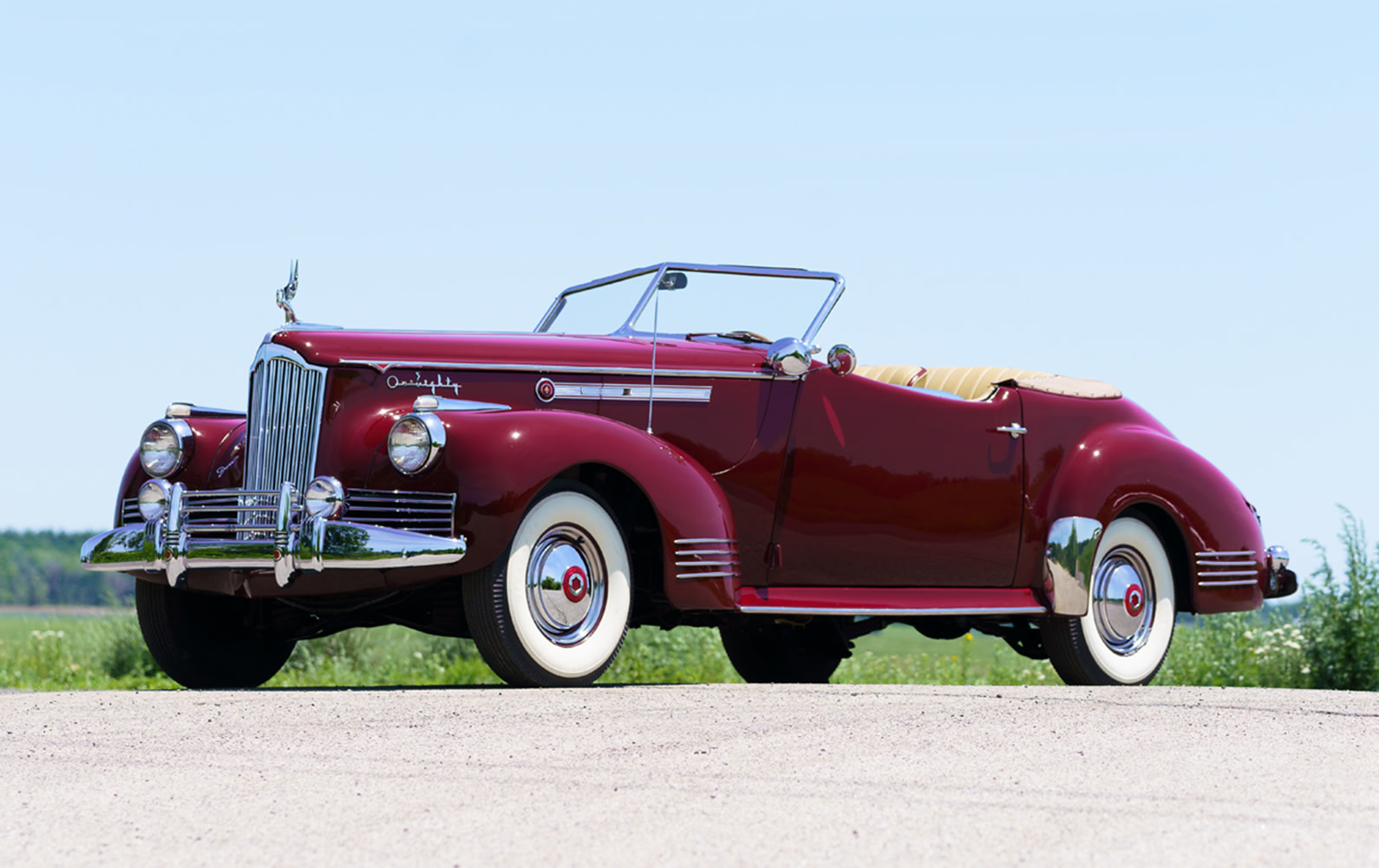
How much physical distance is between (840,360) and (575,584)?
1950 mm

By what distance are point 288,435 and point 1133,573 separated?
15.1 ft

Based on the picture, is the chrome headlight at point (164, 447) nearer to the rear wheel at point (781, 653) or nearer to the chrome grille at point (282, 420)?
the chrome grille at point (282, 420)

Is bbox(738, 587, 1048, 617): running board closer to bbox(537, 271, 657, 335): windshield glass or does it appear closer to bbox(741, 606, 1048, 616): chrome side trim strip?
bbox(741, 606, 1048, 616): chrome side trim strip

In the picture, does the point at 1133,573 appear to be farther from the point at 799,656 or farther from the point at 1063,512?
the point at 799,656

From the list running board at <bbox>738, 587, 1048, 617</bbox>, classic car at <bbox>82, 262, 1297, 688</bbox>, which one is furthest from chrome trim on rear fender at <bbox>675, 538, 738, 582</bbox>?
running board at <bbox>738, 587, 1048, 617</bbox>

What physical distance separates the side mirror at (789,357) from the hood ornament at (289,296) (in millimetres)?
2259

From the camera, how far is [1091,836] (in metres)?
3.31

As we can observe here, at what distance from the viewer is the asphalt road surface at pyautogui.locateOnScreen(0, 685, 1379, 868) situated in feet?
10.6

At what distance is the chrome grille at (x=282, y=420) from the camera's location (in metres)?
6.68

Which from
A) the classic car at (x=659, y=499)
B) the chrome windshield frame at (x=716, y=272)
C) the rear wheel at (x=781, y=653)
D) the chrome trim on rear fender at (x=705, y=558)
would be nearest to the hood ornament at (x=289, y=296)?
the classic car at (x=659, y=499)

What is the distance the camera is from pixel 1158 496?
8570 millimetres

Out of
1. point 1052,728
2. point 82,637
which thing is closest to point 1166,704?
point 1052,728

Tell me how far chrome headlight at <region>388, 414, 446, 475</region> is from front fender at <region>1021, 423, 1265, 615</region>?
3.49 m

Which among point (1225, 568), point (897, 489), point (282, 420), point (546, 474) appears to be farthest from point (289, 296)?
point (1225, 568)
